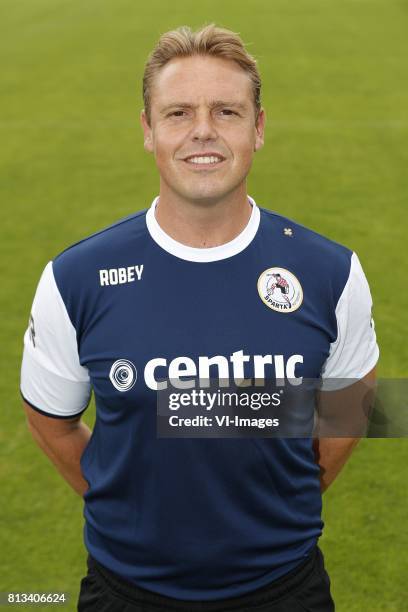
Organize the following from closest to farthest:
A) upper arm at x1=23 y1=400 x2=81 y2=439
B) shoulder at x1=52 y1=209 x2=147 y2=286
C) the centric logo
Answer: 1. the centric logo
2. shoulder at x1=52 y1=209 x2=147 y2=286
3. upper arm at x1=23 y1=400 x2=81 y2=439

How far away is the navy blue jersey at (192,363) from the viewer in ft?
7.40

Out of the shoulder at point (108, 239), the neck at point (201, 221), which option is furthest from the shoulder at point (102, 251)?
the neck at point (201, 221)

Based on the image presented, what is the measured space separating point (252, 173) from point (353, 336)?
7773 millimetres

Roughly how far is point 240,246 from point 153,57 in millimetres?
574

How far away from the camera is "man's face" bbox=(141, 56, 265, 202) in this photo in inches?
89.1

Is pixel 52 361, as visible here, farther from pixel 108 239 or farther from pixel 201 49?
pixel 201 49

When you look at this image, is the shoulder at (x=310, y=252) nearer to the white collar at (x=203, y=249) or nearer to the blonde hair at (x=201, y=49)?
the white collar at (x=203, y=249)

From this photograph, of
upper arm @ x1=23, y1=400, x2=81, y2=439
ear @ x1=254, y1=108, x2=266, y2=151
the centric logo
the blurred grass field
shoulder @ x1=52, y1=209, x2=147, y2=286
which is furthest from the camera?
the blurred grass field

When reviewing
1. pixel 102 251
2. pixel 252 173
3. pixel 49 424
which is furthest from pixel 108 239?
pixel 252 173

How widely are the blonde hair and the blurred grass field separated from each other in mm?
2846

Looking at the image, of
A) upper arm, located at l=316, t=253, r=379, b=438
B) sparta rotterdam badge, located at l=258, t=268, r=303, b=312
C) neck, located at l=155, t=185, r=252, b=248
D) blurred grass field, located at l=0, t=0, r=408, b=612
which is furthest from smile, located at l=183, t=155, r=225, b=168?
blurred grass field, located at l=0, t=0, r=408, b=612

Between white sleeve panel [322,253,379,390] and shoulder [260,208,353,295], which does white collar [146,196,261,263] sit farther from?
white sleeve panel [322,253,379,390]

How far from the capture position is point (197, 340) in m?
2.26

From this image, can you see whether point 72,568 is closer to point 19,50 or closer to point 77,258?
point 77,258
